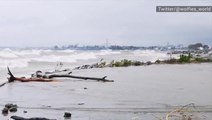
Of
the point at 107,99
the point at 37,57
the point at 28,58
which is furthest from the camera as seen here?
the point at 37,57

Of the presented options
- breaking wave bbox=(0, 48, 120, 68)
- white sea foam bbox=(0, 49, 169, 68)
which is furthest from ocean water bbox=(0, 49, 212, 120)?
white sea foam bbox=(0, 49, 169, 68)

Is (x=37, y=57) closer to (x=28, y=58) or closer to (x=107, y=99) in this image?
(x=28, y=58)

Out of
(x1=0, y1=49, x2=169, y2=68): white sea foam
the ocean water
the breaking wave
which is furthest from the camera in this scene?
(x1=0, y1=49, x2=169, y2=68): white sea foam

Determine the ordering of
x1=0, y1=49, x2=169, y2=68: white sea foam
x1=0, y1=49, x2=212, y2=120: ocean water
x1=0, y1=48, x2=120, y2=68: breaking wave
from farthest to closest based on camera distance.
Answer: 1. x1=0, y1=49, x2=169, y2=68: white sea foam
2. x1=0, y1=48, x2=120, y2=68: breaking wave
3. x1=0, y1=49, x2=212, y2=120: ocean water

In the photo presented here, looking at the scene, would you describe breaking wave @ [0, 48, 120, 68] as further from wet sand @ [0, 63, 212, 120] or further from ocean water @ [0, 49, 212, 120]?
ocean water @ [0, 49, 212, 120]

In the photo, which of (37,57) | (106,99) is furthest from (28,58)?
(106,99)

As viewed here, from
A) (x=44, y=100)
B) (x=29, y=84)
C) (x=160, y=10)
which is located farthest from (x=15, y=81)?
(x=160, y=10)

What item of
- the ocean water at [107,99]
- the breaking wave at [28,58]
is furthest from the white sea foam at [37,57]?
the ocean water at [107,99]

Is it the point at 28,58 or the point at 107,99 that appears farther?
the point at 28,58

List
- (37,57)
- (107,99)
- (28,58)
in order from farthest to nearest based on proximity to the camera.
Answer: (37,57) < (28,58) < (107,99)

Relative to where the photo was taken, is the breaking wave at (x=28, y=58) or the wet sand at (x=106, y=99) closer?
the wet sand at (x=106, y=99)

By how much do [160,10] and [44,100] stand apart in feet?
23.2

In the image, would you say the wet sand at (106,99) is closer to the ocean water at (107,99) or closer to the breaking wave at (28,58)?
the ocean water at (107,99)

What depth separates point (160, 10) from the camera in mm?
19266
